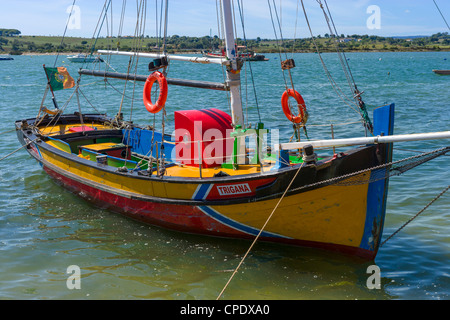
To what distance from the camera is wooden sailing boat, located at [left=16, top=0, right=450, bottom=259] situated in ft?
30.0

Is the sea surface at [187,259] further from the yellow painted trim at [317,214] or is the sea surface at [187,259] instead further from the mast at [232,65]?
the mast at [232,65]

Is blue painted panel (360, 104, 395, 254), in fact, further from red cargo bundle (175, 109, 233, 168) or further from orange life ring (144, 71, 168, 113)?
orange life ring (144, 71, 168, 113)

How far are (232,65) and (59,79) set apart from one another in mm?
8958

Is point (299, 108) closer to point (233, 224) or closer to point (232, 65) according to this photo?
point (232, 65)

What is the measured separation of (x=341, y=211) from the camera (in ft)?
31.1

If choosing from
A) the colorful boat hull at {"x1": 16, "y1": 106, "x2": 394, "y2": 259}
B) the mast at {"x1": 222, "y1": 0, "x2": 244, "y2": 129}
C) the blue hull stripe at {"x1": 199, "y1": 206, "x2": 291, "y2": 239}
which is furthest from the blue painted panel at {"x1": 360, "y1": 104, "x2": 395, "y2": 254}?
the mast at {"x1": 222, "y1": 0, "x2": 244, "y2": 129}

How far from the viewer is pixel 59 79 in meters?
17.3

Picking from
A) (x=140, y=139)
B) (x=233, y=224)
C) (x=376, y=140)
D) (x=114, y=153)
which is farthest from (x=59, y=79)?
(x=376, y=140)

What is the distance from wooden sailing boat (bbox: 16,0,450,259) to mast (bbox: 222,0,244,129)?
0.08 feet

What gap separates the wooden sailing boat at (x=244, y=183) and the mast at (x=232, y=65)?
25 mm

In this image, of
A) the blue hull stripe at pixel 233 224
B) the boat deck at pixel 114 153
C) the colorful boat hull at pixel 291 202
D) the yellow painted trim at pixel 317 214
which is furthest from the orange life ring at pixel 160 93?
the yellow painted trim at pixel 317 214

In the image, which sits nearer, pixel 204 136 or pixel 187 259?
pixel 187 259
